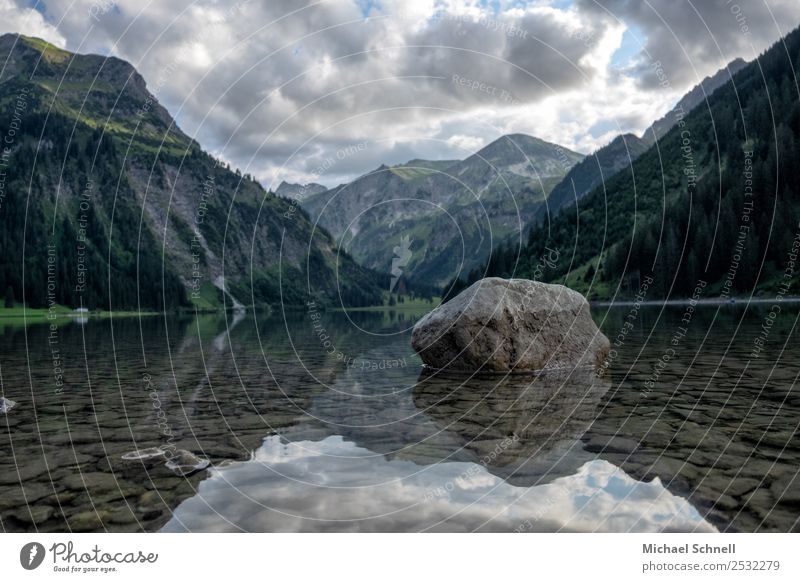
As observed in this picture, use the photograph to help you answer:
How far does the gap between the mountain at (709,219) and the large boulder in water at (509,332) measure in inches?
1744

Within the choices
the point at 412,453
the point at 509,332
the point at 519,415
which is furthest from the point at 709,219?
the point at 412,453

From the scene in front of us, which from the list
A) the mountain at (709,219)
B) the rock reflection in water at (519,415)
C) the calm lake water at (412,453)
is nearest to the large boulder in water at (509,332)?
the rock reflection in water at (519,415)

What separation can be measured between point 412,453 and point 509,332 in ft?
35.4

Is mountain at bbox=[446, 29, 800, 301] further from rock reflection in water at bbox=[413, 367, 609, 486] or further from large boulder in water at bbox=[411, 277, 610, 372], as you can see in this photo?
rock reflection in water at bbox=[413, 367, 609, 486]

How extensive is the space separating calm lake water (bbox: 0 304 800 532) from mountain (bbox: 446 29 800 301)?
51266 mm

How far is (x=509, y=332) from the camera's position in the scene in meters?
19.0

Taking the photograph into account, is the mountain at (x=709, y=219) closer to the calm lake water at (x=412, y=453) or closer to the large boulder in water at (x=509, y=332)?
the large boulder in water at (x=509, y=332)

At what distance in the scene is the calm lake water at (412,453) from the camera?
20.6 ft

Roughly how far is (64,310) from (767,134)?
17410 centimetres

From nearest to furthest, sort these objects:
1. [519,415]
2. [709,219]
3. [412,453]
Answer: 1. [412,453]
2. [519,415]
3. [709,219]

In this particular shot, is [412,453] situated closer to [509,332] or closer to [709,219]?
[509,332]

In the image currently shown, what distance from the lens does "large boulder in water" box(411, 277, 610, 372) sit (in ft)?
61.9

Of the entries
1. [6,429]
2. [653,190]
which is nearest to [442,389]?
[6,429]

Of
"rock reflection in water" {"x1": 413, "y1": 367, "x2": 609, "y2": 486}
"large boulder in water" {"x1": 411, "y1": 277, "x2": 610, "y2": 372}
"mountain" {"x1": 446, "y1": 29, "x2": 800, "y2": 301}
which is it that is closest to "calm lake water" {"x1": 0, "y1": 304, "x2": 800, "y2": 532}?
"rock reflection in water" {"x1": 413, "y1": 367, "x2": 609, "y2": 486}
